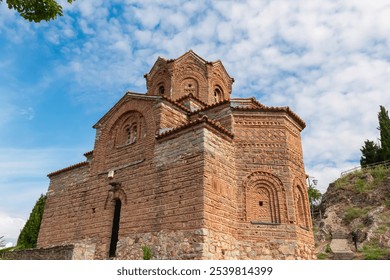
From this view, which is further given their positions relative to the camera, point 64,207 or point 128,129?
point 64,207

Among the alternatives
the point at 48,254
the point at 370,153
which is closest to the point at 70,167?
the point at 48,254

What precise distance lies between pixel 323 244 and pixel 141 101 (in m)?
15.8

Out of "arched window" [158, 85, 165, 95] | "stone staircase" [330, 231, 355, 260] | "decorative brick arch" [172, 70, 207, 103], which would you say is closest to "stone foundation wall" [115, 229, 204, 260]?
"decorative brick arch" [172, 70, 207, 103]

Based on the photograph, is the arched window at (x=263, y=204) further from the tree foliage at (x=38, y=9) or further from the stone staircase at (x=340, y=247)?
the stone staircase at (x=340, y=247)

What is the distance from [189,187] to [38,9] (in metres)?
5.50

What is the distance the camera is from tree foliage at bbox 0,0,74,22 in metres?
5.02

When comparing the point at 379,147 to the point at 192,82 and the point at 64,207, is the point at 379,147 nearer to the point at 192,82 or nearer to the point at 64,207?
the point at 192,82

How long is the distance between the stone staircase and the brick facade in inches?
309

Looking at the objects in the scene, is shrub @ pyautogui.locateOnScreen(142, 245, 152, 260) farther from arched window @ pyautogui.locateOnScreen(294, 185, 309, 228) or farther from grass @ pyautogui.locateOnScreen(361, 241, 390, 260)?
grass @ pyautogui.locateOnScreen(361, 241, 390, 260)

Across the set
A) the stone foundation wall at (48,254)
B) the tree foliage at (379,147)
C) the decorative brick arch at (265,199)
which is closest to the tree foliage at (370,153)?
the tree foliage at (379,147)

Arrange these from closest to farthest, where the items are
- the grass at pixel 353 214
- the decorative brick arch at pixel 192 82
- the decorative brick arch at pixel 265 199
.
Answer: the decorative brick arch at pixel 265 199, the decorative brick arch at pixel 192 82, the grass at pixel 353 214

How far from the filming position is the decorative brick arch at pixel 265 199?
949cm

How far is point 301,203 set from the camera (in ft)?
34.5

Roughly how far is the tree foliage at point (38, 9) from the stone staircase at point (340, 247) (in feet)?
54.8
